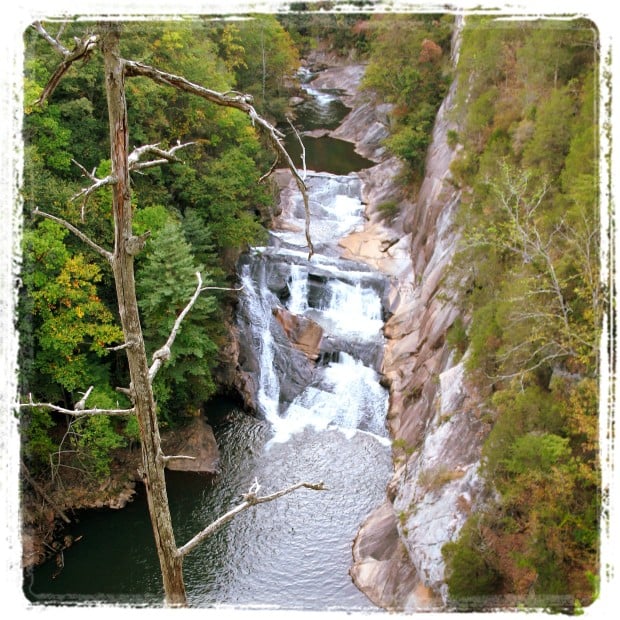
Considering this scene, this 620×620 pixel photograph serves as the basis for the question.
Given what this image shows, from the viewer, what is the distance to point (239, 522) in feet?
59.6

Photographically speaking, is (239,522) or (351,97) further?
(351,97)

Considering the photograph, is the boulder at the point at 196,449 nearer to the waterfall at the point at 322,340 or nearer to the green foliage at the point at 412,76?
the waterfall at the point at 322,340

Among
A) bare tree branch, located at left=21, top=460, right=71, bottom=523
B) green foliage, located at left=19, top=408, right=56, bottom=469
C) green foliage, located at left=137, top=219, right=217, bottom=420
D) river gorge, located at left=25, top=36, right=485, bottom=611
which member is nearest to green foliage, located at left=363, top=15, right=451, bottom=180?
river gorge, located at left=25, top=36, right=485, bottom=611

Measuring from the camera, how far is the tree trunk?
11.3ft

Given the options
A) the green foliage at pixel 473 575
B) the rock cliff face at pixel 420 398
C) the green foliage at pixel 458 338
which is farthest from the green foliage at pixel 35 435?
the green foliage at pixel 458 338

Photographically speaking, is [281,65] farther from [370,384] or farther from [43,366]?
[43,366]

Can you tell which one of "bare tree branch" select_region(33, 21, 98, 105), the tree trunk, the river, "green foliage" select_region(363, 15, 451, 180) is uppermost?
"green foliage" select_region(363, 15, 451, 180)

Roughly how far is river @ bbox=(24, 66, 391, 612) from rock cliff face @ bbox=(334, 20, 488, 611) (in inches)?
30.7

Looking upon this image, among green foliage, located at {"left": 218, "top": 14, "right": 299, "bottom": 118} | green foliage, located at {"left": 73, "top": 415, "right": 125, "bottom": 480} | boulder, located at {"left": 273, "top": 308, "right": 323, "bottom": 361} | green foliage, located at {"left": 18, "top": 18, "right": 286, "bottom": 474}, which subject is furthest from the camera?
green foliage, located at {"left": 218, "top": 14, "right": 299, "bottom": 118}

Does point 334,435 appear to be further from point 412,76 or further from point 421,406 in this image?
point 412,76

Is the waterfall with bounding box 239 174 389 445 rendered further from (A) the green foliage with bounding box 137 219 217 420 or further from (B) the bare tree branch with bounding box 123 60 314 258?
(B) the bare tree branch with bounding box 123 60 314 258

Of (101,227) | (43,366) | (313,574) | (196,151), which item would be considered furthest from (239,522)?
(196,151)

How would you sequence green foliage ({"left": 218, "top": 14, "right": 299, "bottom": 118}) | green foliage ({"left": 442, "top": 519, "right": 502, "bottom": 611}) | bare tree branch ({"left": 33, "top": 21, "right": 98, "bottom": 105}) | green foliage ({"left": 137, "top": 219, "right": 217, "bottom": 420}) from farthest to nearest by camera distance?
1. green foliage ({"left": 218, "top": 14, "right": 299, "bottom": 118})
2. green foliage ({"left": 137, "top": 219, "right": 217, "bottom": 420})
3. green foliage ({"left": 442, "top": 519, "right": 502, "bottom": 611})
4. bare tree branch ({"left": 33, "top": 21, "right": 98, "bottom": 105})

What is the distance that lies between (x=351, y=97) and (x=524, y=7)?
149 ft
